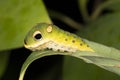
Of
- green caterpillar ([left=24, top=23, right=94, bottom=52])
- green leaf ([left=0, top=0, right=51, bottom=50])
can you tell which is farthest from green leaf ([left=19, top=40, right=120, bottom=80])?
green leaf ([left=0, top=0, right=51, bottom=50])

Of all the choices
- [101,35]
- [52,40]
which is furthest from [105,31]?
[52,40]

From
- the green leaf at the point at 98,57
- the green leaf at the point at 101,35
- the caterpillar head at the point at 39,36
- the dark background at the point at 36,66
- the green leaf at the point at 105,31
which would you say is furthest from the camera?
the dark background at the point at 36,66

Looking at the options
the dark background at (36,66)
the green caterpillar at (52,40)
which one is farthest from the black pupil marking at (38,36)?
the dark background at (36,66)

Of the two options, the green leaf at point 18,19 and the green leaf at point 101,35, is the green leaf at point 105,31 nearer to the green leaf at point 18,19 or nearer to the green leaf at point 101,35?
the green leaf at point 101,35

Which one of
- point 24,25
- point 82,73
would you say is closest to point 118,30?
point 82,73

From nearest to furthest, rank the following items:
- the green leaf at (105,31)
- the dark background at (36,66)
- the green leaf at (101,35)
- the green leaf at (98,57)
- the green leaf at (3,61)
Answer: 1. the green leaf at (98,57)
2. the green leaf at (101,35)
3. the green leaf at (105,31)
4. the green leaf at (3,61)
5. the dark background at (36,66)
